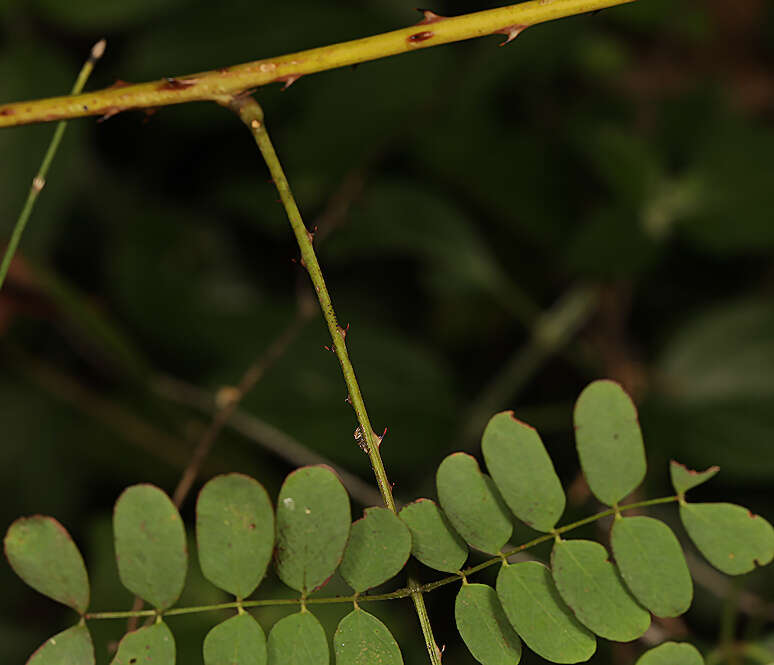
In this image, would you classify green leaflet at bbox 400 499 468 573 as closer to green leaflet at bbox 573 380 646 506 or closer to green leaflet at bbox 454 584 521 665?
green leaflet at bbox 454 584 521 665

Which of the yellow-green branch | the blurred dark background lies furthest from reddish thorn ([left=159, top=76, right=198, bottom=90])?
the blurred dark background

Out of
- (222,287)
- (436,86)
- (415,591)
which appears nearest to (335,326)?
(415,591)

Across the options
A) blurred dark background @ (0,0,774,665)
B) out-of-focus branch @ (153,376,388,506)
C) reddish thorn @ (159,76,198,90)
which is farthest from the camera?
blurred dark background @ (0,0,774,665)

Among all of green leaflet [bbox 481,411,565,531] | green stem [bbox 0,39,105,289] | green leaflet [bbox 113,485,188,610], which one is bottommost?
green leaflet [bbox 113,485,188,610]

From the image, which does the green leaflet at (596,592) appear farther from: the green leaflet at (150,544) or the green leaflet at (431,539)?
the green leaflet at (150,544)

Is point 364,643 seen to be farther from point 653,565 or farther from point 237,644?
point 653,565

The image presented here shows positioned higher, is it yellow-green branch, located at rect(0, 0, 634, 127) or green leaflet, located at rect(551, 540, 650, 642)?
yellow-green branch, located at rect(0, 0, 634, 127)

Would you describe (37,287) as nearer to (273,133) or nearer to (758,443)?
(273,133)
